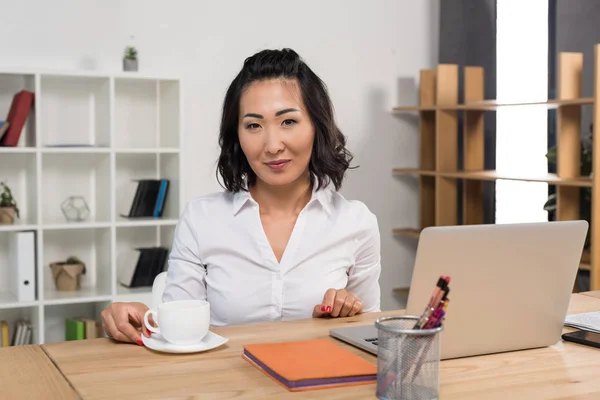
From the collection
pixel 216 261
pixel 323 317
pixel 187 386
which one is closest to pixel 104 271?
pixel 216 261

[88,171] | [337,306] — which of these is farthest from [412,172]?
[337,306]

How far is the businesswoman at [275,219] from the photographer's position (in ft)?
6.26

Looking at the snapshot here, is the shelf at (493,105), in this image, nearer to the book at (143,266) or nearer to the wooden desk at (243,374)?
the book at (143,266)

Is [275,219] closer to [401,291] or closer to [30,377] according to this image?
[30,377]

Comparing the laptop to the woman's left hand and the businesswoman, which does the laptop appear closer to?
the woman's left hand

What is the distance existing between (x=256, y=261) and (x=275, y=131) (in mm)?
321

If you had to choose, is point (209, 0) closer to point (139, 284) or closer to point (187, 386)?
point (139, 284)

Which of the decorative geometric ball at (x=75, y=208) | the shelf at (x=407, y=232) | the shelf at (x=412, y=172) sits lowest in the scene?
the shelf at (x=407, y=232)

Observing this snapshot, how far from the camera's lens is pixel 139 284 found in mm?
3914

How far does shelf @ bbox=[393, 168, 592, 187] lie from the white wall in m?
0.26

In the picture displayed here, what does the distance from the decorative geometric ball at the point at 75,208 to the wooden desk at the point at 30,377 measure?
8.45ft

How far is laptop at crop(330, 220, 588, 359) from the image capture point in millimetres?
1245

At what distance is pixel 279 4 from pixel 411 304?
136 inches

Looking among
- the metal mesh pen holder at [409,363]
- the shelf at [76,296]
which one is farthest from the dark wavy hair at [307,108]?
the shelf at [76,296]
